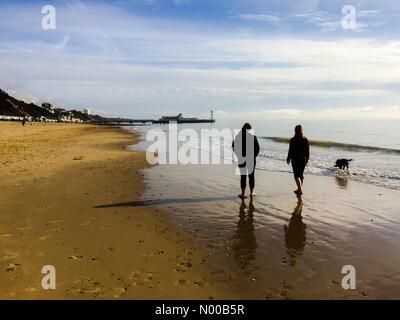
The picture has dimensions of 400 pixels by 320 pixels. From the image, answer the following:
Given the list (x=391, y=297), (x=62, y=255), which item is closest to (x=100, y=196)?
(x=62, y=255)

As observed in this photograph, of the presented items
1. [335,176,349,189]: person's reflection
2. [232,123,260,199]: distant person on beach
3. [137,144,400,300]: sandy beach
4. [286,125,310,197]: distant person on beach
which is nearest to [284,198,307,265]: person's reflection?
[137,144,400,300]: sandy beach

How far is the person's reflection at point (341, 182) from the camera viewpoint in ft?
46.3

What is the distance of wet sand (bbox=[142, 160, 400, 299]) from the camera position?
5516mm

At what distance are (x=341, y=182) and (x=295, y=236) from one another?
8.24m

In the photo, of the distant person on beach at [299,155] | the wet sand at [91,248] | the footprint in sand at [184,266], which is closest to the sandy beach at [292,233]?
the footprint in sand at [184,266]

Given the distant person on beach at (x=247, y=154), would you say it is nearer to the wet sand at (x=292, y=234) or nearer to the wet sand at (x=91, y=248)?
the wet sand at (x=292, y=234)

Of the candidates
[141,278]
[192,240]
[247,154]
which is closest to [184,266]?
[141,278]

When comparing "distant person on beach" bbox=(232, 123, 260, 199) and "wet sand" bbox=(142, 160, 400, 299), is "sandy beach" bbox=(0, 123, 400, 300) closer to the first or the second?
"wet sand" bbox=(142, 160, 400, 299)

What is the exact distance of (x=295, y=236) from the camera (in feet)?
25.4

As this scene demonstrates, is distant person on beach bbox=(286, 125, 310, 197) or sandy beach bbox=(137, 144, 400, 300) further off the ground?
distant person on beach bbox=(286, 125, 310, 197)

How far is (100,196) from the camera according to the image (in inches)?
442

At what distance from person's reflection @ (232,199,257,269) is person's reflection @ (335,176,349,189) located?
5.99m

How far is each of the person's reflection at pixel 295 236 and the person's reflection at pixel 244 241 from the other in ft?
2.19
